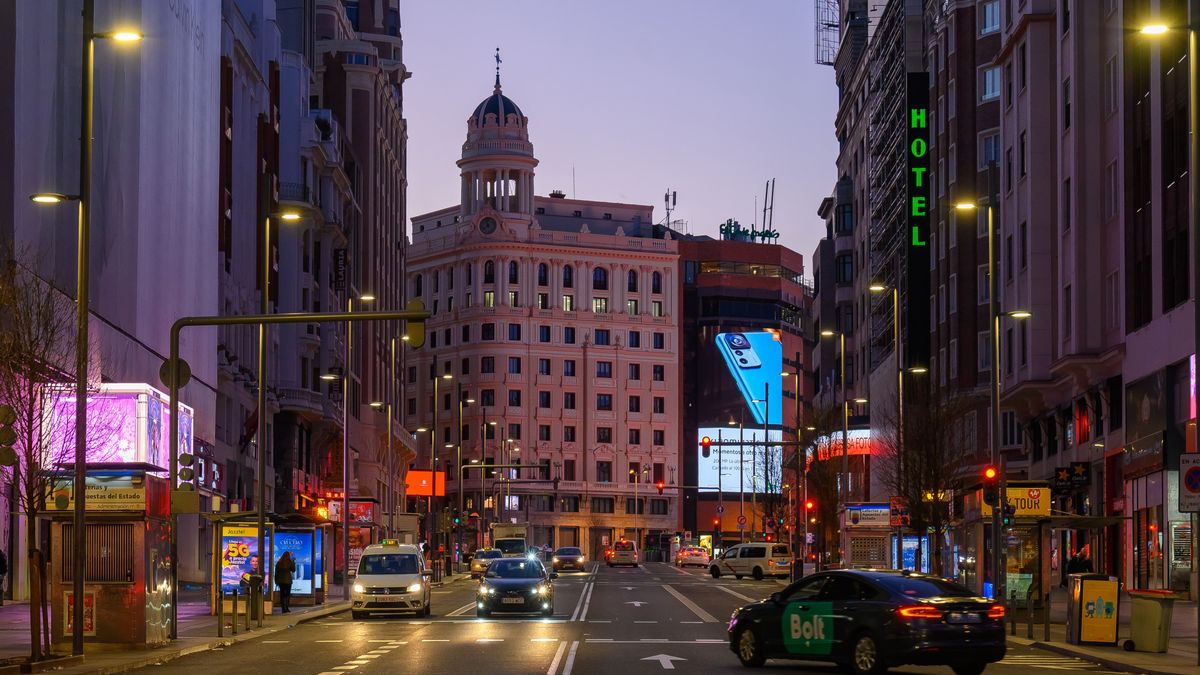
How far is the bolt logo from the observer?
25750 mm

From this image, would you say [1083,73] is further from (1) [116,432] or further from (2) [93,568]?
(2) [93,568]

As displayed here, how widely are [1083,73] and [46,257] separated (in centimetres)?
3328

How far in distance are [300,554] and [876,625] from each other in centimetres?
2940

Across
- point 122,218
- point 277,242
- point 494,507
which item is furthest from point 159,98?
point 494,507

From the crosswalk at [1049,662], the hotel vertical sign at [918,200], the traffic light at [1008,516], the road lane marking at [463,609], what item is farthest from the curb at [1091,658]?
the hotel vertical sign at [918,200]

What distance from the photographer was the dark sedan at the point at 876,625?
79.5 ft

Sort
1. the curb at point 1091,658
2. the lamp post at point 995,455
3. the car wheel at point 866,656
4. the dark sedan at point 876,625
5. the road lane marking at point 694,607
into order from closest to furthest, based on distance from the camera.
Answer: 1. the dark sedan at point 876,625
2. the car wheel at point 866,656
3. the curb at point 1091,658
4. the lamp post at point 995,455
5. the road lane marking at point 694,607

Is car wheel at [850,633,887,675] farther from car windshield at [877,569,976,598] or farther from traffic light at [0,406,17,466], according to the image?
traffic light at [0,406,17,466]

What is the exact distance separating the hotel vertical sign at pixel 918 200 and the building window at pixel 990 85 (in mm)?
6355

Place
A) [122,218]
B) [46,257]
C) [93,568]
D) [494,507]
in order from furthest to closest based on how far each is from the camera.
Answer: [494,507] < [122,218] < [46,257] < [93,568]

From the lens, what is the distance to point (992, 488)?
4047 centimetres

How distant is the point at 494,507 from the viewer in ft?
537

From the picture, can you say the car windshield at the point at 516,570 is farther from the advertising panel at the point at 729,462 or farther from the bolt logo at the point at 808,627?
the advertising panel at the point at 729,462

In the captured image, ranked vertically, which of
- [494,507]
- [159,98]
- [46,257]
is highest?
[159,98]
